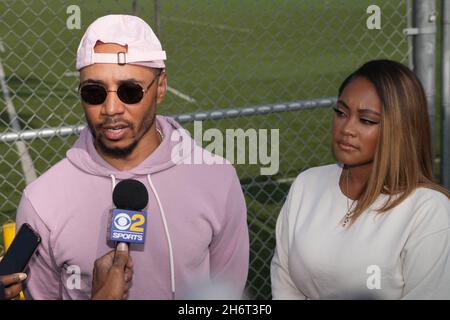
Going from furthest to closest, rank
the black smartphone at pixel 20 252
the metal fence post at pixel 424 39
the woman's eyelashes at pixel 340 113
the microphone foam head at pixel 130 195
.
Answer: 1. the metal fence post at pixel 424 39
2. the woman's eyelashes at pixel 340 113
3. the microphone foam head at pixel 130 195
4. the black smartphone at pixel 20 252

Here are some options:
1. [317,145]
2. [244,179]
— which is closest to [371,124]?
[244,179]

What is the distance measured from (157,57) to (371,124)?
3.14ft

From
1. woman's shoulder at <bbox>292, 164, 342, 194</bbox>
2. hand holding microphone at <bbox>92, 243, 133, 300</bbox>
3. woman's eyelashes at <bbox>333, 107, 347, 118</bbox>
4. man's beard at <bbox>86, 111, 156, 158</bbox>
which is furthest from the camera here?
woman's shoulder at <bbox>292, 164, 342, 194</bbox>

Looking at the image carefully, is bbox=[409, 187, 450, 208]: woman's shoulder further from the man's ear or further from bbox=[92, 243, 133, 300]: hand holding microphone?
bbox=[92, 243, 133, 300]: hand holding microphone

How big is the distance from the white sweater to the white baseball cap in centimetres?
99

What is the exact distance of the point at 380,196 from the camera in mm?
3367

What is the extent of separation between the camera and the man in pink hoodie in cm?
298

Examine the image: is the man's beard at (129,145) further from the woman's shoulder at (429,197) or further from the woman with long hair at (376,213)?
the woman's shoulder at (429,197)

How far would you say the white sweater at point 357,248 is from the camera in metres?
3.15

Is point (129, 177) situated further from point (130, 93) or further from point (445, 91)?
point (445, 91)

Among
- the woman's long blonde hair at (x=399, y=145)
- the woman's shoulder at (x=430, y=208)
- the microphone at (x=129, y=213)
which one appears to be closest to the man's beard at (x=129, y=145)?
the microphone at (x=129, y=213)

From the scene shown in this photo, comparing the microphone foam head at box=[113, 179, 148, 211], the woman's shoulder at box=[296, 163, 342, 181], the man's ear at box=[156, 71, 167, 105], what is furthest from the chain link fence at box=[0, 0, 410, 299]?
the microphone foam head at box=[113, 179, 148, 211]

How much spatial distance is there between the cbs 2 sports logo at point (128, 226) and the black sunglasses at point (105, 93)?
44cm

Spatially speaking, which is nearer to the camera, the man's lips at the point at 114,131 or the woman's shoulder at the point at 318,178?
the man's lips at the point at 114,131
